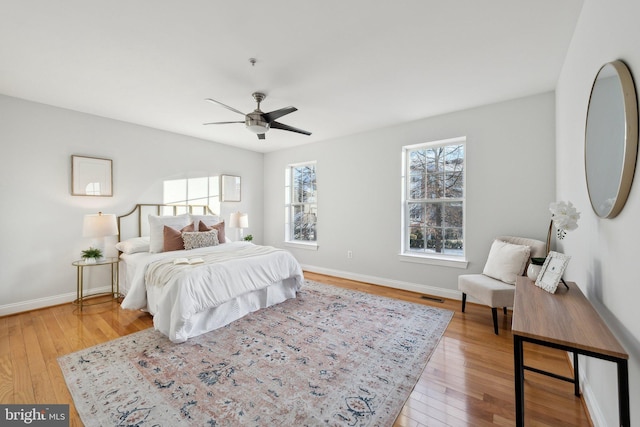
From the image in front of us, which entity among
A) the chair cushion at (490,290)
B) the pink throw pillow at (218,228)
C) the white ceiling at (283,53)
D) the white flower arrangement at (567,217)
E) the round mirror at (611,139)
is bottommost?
the chair cushion at (490,290)

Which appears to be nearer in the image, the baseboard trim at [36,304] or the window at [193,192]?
the baseboard trim at [36,304]

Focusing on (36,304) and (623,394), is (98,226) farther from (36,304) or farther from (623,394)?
(623,394)

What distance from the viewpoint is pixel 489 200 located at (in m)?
3.37

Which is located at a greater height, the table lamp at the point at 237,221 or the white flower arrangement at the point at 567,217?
the white flower arrangement at the point at 567,217

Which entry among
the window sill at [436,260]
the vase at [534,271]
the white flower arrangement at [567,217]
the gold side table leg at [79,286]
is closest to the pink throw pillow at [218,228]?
the gold side table leg at [79,286]

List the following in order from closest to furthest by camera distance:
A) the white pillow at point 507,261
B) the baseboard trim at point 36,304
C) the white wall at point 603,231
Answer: the white wall at point 603,231 → the white pillow at point 507,261 → the baseboard trim at point 36,304

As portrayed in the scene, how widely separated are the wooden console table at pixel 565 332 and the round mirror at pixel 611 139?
1.61 ft

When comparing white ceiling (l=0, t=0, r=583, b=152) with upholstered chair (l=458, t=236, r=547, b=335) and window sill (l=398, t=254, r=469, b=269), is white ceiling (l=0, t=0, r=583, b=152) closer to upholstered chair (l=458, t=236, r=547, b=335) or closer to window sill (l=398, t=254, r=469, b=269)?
upholstered chair (l=458, t=236, r=547, b=335)

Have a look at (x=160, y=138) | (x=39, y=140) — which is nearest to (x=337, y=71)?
(x=160, y=138)

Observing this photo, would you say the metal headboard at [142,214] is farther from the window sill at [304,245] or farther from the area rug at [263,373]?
the window sill at [304,245]

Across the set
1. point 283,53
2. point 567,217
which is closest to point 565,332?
point 567,217

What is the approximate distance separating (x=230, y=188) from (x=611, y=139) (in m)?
5.14

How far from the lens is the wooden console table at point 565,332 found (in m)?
0.93

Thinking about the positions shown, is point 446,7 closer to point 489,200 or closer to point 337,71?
point 337,71
